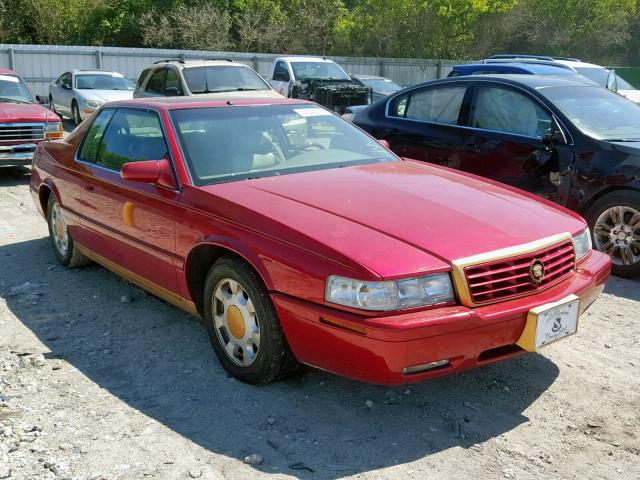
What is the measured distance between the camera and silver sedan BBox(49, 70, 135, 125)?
16.2 metres

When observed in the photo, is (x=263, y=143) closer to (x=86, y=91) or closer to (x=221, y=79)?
(x=221, y=79)

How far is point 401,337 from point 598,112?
4.52 meters

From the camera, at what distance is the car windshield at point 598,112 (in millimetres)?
6238

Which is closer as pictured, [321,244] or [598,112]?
[321,244]

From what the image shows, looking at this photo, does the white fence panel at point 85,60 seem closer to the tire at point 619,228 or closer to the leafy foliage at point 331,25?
the leafy foliage at point 331,25

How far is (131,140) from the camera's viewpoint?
494cm

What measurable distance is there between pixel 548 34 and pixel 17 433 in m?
39.1

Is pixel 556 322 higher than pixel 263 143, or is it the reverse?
pixel 263 143

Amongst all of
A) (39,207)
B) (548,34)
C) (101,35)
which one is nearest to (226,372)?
(39,207)

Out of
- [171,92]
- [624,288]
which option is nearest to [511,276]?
[624,288]

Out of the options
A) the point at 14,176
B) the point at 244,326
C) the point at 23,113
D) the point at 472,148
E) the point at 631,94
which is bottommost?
the point at 14,176

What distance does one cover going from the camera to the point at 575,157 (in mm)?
6059

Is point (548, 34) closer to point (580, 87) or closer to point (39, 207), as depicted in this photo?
point (580, 87)

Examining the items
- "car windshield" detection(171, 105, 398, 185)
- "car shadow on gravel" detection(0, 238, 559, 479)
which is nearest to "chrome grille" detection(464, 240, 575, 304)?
"car shadow on gravel" detection(0, 238, 559, 479)
